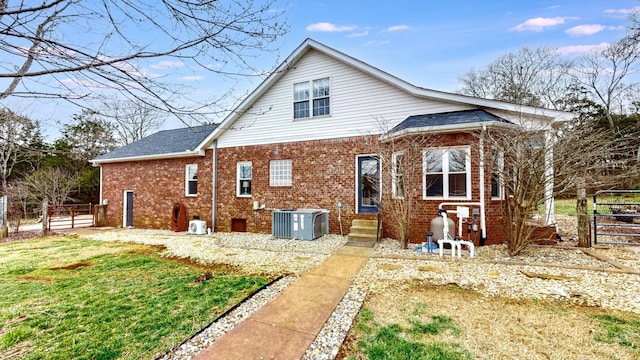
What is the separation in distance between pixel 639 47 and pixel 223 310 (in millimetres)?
27669

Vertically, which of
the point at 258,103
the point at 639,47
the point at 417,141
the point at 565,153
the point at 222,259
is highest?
the point at 639,47

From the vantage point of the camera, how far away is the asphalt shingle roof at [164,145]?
13250 mm

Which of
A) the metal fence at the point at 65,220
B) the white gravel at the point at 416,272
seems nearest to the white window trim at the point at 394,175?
the white gravel at the point at 416,272

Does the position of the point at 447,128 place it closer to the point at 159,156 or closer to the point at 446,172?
the point at 446,172

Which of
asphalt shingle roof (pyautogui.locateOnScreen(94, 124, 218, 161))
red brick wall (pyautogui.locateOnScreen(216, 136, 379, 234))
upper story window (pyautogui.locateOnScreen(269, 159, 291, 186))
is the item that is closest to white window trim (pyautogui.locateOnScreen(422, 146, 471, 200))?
red brick wall (pyautogui.locateOnScreen(216, 136, 379, 234))

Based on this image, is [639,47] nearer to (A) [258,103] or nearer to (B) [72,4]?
(A) [258,103]

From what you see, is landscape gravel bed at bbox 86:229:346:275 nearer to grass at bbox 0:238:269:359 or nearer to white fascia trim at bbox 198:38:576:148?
grass at bbox 0:238:269:359

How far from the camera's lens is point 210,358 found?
2795 millimetres

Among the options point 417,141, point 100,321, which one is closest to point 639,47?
point 417,141

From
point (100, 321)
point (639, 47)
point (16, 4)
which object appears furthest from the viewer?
point (639, 47)

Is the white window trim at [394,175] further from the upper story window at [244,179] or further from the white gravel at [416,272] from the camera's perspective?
the upper story window at [244,179]

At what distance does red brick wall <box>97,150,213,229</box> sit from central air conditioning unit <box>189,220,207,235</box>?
2.15 feet

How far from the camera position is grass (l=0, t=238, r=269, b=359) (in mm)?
3145

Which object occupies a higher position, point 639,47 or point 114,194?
point 639,47
